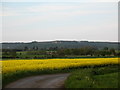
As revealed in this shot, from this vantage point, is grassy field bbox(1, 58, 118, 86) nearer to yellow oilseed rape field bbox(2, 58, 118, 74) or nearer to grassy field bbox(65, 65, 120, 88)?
yellow oilseed rape field bbox(2, 58, 118, 74)

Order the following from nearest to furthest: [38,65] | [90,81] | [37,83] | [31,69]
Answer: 1. [90,81]
2. [37,83]
3. [31,69]
4. [38,65]

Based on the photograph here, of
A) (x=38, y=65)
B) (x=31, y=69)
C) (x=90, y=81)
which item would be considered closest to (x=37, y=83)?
(x=90, y=81)

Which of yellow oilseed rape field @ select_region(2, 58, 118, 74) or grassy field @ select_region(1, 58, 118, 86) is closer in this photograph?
grassy field @ select_region(1, 58, 118, 86)

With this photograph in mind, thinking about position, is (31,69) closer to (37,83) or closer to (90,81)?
(37,83)

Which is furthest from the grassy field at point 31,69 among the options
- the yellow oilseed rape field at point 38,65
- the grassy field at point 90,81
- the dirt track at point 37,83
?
the grassy field at point 90,81

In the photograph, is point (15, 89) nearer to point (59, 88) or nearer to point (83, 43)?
point (59, 88)

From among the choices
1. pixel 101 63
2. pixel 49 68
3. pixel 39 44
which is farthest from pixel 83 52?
pixel 39 44

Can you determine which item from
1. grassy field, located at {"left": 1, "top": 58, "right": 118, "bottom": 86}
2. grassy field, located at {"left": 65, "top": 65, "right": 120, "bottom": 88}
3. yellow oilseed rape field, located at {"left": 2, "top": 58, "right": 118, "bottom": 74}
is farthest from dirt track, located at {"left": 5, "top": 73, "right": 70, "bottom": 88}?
yellow oilseed rape field, located at {"left": 2, "top": 58, "right": 118, "bottom": 74}

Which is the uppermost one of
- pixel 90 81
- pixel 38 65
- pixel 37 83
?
pixel 90 81

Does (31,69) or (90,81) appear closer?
(90,81)

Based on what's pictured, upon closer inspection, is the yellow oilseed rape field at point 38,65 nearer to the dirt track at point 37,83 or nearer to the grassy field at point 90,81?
the dirt track at point 37,83

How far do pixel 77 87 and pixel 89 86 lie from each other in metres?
0.80

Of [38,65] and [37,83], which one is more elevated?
[37,83]

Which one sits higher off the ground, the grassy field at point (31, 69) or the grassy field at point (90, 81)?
the grassy field at point (90, 81)
